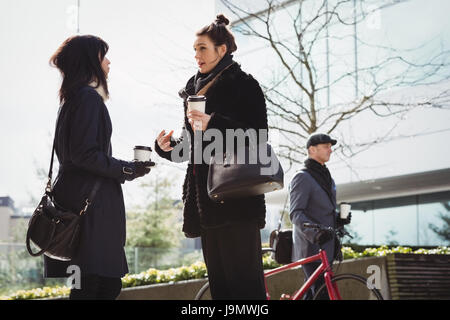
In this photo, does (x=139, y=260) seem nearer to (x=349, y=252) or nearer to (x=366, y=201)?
(x=349, y=252)

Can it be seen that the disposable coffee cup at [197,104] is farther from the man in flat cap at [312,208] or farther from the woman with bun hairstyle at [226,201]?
the man in flat cap at [312,208]

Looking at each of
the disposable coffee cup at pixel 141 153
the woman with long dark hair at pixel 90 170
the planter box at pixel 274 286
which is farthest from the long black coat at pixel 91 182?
the planter box at pixel 274 286

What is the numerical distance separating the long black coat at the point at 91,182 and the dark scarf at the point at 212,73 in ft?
1.66

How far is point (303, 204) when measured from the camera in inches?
240

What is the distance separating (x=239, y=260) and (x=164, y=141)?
0.99m

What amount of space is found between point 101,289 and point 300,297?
313 centimetres

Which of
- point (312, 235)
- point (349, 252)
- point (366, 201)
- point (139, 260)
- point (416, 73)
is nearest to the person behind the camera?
point (312, 235)

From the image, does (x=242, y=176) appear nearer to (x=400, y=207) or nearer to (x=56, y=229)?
(x=56, y=229)

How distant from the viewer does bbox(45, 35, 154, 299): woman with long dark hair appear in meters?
3.20

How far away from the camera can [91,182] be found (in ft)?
10.8

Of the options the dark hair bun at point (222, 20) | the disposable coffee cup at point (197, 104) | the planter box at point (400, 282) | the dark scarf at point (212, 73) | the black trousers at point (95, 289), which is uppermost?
the dark hair bun at point (222, 20)

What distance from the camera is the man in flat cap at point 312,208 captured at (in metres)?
6.10

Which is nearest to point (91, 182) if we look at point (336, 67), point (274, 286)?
point (274, 286)
